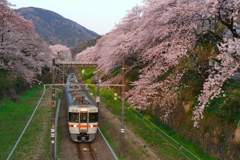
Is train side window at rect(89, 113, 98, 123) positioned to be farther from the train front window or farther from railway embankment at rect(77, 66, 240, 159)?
railway embankment at rect(77, 66, 240, 159)

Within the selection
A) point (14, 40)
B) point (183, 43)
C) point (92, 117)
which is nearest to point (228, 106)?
point (183, 43)

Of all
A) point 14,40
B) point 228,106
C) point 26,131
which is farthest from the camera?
point 14,40

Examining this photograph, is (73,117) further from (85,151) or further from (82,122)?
(85,151)

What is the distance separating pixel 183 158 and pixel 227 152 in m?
2.51

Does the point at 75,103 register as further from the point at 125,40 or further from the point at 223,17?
the point at 223,17

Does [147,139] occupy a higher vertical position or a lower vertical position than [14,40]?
lower

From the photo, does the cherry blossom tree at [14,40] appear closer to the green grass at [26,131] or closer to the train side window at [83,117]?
the green grass at [26,131]

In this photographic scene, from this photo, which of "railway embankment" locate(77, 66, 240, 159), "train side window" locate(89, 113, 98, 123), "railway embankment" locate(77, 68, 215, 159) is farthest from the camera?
"train side window" locate(89, 113, 98, 123)

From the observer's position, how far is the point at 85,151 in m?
12.6

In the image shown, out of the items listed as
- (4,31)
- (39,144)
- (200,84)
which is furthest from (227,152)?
(4,31)

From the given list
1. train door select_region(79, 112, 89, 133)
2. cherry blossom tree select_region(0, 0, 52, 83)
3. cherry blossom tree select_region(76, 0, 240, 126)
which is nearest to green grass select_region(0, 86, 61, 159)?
train door select_region(79, 112, 89, 133)

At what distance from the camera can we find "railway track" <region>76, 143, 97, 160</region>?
38.5ft

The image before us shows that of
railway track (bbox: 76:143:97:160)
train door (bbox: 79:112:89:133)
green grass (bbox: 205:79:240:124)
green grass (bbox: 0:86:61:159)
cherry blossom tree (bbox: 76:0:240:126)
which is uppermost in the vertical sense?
cherry blossom tree (bbox: 76:0:240:126)

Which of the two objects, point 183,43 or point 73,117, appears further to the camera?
point 73,117
